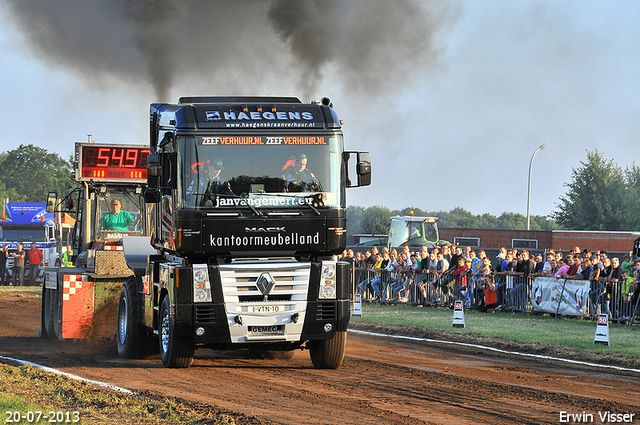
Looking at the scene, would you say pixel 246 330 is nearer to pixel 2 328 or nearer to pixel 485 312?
pixel 2 328

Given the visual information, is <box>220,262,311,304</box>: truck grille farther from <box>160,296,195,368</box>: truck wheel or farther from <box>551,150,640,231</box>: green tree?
<box>551,150,640,231</box>: green tree

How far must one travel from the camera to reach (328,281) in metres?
10.4

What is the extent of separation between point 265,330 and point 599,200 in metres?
53.4

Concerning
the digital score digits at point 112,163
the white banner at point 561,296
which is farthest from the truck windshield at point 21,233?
the white banner at point 561,296

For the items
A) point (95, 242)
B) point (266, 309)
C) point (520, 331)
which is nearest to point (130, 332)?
point (266, 309)

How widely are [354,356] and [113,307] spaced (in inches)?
170

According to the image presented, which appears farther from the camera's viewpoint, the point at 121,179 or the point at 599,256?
the point at 599,256

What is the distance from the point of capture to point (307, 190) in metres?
10.3

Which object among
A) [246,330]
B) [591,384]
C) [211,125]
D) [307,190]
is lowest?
[591,384]

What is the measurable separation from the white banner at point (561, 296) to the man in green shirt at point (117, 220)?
10.3 m

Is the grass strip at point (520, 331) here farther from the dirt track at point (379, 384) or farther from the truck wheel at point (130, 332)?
the truck wheel at point (130, 332)

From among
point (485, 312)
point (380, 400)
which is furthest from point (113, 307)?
point (485, 312)

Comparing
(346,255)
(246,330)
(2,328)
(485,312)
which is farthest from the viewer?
(346,255)

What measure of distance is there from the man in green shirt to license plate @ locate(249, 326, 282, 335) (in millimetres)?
5560
